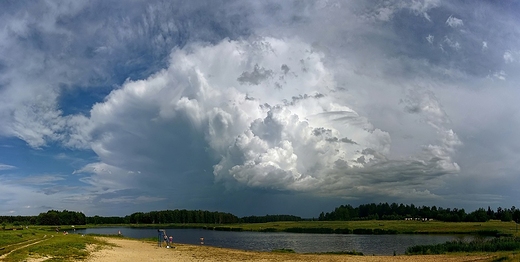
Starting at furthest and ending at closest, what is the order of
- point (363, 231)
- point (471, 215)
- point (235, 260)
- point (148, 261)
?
point (471, 215)
point (363, 231)
point (235, 260)
point (148, 261)

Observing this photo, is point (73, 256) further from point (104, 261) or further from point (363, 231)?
point (363, 231)

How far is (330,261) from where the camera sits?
138 feet

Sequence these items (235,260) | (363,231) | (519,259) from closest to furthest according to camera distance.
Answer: (519,259)
(235,260)
(363,231)

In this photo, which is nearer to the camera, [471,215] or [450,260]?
[450,260]

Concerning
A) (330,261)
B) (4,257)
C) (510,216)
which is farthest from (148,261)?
(510,216)

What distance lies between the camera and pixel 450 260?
39562 mm

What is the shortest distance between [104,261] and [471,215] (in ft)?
615

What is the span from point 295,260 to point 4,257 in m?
27.9

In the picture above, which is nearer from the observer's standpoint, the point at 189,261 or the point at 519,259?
the point at 519,259

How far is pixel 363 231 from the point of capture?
134m

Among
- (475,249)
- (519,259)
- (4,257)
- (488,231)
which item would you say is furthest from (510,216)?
(4,257)

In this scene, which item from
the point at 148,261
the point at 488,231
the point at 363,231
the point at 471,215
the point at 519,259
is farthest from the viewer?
the point at 471,215

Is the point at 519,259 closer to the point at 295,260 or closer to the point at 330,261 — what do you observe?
the point at 330,261

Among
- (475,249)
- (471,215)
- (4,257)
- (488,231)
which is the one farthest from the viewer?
Result: (471,215)
